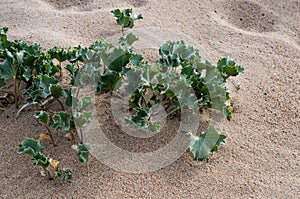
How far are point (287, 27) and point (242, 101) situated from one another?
86 centimetres

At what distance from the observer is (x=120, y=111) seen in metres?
2.42

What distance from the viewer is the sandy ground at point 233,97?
213 centimetres

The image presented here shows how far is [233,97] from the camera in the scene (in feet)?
8.55

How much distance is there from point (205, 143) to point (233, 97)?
55 centimetres

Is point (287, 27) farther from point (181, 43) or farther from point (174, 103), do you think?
point (174, 103)

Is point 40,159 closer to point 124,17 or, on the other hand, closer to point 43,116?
point 43,116

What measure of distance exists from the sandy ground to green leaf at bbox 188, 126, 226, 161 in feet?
0.35

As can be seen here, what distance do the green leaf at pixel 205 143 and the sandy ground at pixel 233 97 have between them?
0.11 m

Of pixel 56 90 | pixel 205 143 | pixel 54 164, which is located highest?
pixel 56 90

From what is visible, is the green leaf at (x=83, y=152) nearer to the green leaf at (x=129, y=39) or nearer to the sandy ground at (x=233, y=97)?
the sandy ground at (x=233, y=97)

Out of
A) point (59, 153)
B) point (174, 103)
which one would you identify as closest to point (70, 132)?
point (59, 153)

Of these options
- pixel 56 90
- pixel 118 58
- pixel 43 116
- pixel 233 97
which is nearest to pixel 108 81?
pixel 118 58

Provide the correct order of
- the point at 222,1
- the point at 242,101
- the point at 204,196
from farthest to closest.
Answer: the point at 222,1 → the point at 242,101 → the point at 204,196

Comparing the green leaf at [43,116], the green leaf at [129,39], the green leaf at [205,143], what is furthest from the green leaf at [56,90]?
the green leaf at [205,143]
